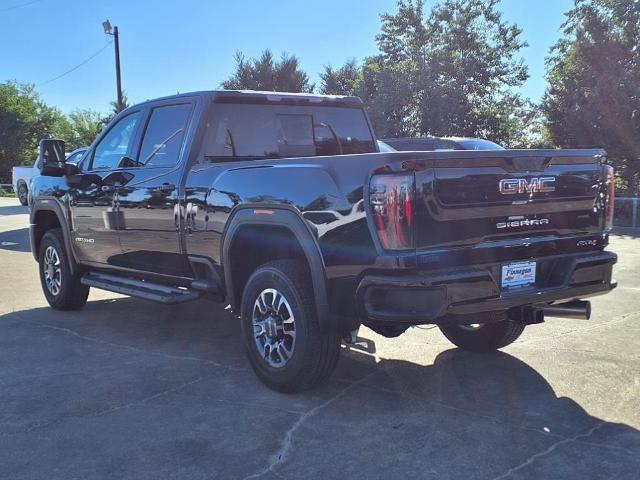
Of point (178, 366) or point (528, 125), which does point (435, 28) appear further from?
point (178, 366)

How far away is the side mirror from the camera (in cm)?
603

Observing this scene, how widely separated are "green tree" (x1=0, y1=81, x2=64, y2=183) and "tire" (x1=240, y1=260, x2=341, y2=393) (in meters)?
44.9

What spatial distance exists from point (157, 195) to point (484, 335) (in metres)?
2.81

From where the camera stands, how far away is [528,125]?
2767 centimetres

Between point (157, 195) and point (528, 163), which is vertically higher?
point (528, 163)

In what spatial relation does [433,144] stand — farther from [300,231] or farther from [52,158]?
[300,231]

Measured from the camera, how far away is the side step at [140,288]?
481 cm

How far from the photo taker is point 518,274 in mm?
3639

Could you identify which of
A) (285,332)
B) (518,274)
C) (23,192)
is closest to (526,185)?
(518,274)

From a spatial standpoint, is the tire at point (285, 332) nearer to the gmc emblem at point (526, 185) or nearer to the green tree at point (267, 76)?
the gmc emblem at point (526, 185)

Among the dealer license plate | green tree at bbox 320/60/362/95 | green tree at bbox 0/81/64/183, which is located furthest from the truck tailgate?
green tree at bbox 0/81/64/183

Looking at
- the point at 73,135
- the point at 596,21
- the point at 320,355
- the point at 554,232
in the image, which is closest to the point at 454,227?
the point at 554,232

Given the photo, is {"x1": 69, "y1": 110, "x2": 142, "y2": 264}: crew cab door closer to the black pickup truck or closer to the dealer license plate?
the black pickup truck

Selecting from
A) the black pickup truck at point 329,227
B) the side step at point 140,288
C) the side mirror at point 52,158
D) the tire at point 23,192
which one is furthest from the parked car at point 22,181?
the black pickup truck at point 329,227
